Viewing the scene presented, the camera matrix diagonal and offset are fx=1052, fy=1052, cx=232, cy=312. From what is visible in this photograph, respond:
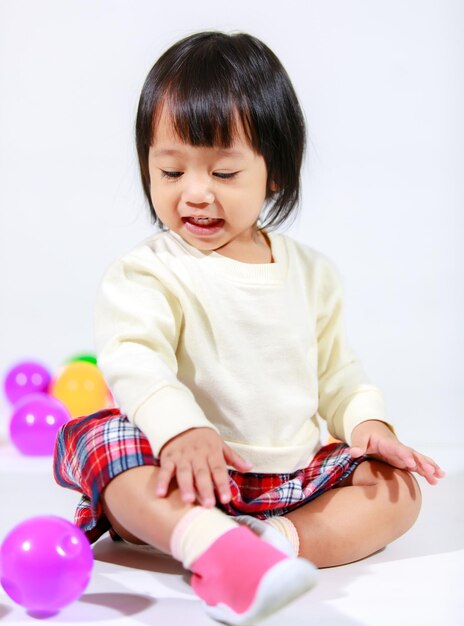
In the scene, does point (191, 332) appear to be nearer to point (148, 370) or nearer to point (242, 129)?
point (148, 370)

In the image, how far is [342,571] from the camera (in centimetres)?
151

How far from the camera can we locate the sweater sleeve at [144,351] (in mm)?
1426

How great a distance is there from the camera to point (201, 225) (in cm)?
165

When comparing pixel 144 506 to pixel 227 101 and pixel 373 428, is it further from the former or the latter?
pixel 227 101

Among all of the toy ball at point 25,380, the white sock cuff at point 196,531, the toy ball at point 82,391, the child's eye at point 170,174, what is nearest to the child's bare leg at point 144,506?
the white sock cuff at point 196,531

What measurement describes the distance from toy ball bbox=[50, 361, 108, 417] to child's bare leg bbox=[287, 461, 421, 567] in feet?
3.33

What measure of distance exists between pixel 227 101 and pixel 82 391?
1.12 m

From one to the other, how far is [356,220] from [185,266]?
5.83 ft

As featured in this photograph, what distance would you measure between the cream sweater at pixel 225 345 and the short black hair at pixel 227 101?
0.16 meters

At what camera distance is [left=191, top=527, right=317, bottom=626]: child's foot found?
115 centimetres

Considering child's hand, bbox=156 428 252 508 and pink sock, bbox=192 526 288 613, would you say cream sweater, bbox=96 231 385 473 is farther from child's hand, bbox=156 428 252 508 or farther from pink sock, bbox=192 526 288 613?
pink sock, bbox=192 526 288 613

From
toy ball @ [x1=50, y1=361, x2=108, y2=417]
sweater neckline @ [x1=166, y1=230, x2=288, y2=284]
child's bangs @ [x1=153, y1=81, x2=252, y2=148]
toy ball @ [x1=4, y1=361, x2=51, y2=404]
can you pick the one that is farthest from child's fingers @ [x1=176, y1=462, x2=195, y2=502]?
toy ball @ [x1=4, y1=361, x2=51, y2=404]

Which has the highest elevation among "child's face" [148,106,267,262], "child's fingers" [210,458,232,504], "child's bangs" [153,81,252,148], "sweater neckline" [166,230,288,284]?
"child's bangs" [153,81,252,148]

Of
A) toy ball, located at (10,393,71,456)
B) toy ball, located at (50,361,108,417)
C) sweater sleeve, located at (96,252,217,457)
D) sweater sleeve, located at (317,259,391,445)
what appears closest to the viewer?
sweater sleeve, located at (96,252,217,457)
